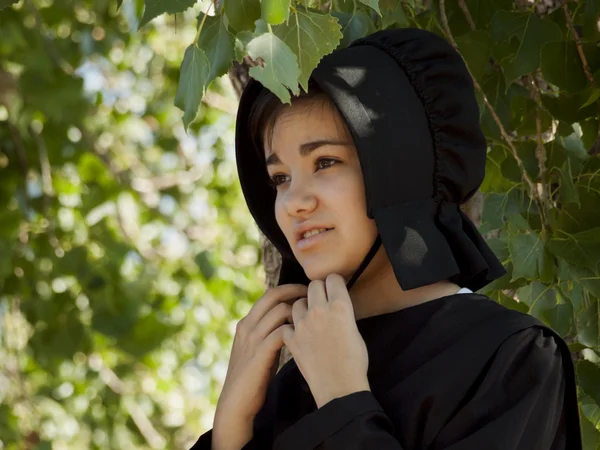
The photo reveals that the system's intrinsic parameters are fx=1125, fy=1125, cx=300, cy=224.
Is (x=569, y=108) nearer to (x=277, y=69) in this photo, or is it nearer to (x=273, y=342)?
(x=273, y=342)

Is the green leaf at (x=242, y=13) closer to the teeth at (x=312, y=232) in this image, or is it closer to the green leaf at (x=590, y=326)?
the teeth at (x=312, y=232)

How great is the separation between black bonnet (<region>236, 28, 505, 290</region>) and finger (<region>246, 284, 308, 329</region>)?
0.86 ft

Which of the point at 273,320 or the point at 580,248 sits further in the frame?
the point at 580,248

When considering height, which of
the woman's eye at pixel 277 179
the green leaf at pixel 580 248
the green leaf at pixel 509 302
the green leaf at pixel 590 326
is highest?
the woman's eye at pixel 277 179

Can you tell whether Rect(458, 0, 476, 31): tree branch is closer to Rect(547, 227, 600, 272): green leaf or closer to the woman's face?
Rect(547, 227, 600, 272): green leaf

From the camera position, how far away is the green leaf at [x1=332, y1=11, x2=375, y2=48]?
2.28m

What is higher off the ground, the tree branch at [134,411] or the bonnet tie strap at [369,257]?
the bonnet tie strap at [369,257]

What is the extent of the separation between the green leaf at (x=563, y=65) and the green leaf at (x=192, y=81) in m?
0.95

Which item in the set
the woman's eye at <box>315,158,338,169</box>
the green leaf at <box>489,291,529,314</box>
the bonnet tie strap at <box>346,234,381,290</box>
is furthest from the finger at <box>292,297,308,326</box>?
the green leaf at <box>489,291,529,314</box>

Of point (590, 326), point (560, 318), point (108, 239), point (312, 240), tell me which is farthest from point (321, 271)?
point (108, 239)

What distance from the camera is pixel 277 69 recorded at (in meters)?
1.58

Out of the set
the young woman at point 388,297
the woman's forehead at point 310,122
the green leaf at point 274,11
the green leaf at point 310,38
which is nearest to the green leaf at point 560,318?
the young woman at point 388,297

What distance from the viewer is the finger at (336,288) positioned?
1.88m

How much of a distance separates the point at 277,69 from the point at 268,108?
0.53 meters
